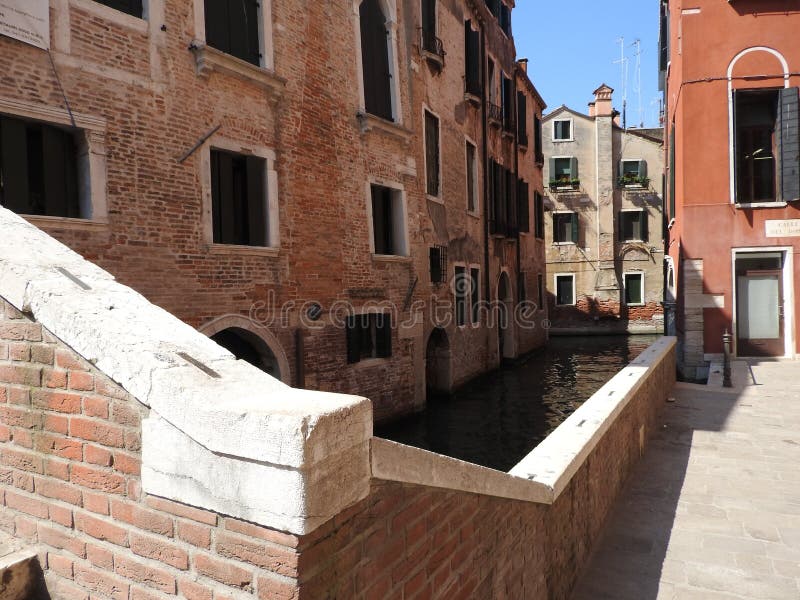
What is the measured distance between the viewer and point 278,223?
312 inches

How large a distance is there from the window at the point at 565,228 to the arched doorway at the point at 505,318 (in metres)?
9.72

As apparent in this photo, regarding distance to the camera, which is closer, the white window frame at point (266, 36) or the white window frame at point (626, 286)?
the white window frame at point (266, 36)

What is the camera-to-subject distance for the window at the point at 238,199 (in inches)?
286

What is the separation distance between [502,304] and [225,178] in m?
→ 11.9

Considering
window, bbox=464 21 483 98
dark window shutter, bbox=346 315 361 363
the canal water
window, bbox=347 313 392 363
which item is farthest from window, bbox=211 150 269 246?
window, bbox=464 21 483 98

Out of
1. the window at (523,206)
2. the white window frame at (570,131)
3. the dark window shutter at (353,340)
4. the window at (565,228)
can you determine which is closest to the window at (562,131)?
the white window frame at (570,131)

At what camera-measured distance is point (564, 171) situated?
26.5 m

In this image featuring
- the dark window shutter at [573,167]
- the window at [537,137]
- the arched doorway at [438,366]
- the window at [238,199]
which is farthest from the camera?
the dark window shutter at [573,167]

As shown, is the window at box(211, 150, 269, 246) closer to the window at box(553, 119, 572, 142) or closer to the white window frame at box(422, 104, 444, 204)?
the white window frame at box(422, 104, 444, 204)

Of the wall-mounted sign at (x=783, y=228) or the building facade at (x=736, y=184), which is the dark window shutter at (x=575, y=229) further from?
the wall-mounted sign at (x=783, y=228)

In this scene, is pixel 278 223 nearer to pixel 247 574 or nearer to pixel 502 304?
pixel 247 574

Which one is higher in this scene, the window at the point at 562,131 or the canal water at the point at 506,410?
the window at the point at 562,131

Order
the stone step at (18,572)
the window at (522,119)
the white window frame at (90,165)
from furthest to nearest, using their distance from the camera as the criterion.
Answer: the window at (522,119) < the white window frame at (90,165) < the stone step at (18,572)

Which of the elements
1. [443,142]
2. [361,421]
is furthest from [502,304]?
[361,421]
